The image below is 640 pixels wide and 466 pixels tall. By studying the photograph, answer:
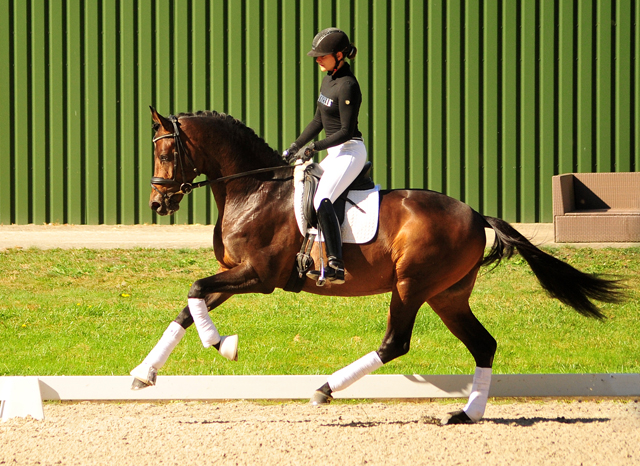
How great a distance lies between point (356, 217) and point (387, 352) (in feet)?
2.87

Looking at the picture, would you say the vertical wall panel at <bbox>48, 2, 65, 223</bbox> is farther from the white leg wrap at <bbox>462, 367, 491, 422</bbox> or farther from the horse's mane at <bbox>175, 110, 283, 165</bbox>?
the white leg wrap at <bbox>462, 367, 491, 422</bbox>

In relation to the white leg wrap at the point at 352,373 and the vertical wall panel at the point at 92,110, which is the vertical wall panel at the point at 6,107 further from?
the white leg wrap at the point at 352,373

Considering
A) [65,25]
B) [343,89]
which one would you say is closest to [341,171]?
[343,89]

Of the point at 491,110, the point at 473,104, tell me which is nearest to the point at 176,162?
the point at 473,104

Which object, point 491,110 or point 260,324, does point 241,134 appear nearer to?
point 260,324

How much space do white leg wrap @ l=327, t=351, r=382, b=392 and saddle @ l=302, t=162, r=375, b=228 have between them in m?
0.90

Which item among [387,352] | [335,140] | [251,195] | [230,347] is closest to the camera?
[230,347]

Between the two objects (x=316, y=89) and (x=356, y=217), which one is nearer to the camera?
(x=356, y=217)

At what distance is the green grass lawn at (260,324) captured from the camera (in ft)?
22.5

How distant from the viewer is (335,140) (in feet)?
17.0

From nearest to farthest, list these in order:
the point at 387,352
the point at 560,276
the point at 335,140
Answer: the point at 387,352, the point at 335,140, the point at 560,276

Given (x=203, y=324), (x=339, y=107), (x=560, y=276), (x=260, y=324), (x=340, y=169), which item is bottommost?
(x=260, y=324)

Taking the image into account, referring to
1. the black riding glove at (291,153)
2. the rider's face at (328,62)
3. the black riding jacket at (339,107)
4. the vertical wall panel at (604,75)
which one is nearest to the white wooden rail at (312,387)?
the black riding glove at (291,153)

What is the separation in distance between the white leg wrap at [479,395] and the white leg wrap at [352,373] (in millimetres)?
656
